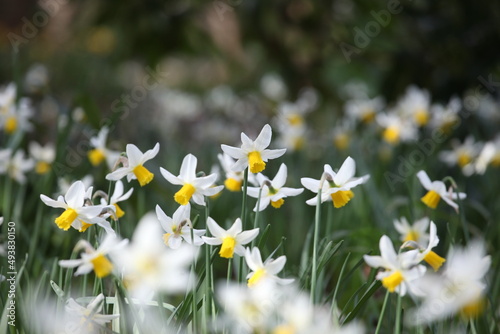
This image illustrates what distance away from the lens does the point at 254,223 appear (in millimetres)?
1016

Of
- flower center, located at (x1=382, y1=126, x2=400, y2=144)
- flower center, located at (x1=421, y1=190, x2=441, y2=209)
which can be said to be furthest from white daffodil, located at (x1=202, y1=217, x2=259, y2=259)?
flower center, located at (x1=382, y1=126, x2=400, y2=144)

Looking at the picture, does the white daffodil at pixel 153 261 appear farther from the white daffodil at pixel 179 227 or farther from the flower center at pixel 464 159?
the flower center at pixel 464 159

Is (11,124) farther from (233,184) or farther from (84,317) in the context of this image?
(84,317)

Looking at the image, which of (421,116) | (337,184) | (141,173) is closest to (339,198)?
(337,184)

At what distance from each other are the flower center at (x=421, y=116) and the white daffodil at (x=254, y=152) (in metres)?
1.32

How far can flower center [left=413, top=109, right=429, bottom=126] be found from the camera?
7.05 feet

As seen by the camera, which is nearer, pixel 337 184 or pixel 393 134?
pixel 337 184

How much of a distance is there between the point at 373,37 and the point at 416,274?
1.64m

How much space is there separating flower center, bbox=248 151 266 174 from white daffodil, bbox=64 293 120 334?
30 centimetres

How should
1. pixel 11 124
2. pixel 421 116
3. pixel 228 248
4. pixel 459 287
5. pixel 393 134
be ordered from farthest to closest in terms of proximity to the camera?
pixel 421 116, pixel 393 134, pixel 11 124, pixel 228 248, pixel 459 287

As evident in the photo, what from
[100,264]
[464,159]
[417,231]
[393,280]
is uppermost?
[100,264]

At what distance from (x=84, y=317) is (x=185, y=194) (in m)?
0.24

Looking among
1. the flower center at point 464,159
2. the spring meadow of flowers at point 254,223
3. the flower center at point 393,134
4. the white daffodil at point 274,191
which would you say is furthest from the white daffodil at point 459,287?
the flower center at point 393,134

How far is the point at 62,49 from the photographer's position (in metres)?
7.26
